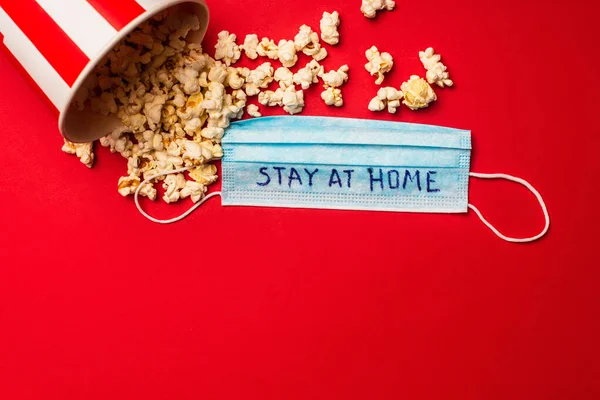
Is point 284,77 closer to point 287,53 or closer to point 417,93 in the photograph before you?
point 287,53

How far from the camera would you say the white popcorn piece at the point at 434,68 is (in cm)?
132

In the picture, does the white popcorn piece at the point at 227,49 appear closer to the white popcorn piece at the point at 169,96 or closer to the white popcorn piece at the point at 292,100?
the white popcorn piece at the point at 169,96

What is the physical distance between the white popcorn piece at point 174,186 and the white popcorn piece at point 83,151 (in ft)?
0.60

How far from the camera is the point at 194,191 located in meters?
1.36

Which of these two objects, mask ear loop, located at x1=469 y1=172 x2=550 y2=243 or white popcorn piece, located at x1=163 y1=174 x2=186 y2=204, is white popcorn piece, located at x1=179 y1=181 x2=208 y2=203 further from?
mask ear loop, located at x1=469 y1=172 x2=550 y2=243

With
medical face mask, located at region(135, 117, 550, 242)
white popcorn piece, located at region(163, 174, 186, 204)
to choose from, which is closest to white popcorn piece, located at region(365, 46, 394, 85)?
medical face mask, located at region(135, 117, 550, 242)

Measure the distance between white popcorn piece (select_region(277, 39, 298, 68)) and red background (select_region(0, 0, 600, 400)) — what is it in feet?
0.09

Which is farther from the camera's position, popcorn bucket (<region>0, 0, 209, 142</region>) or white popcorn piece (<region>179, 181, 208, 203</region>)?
white popcorn piece (<region>179, 181, 208, 203</region>)

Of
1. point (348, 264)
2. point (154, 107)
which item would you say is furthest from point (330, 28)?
point (348, 264)

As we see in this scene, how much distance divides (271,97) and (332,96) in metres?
0.14

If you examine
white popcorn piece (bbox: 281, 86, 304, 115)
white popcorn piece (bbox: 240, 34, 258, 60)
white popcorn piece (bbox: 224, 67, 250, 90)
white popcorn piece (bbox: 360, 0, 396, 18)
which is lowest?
white popcorn piece (bbox: 281, 86, 304, 115)

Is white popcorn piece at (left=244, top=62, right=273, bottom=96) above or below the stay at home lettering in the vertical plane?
above

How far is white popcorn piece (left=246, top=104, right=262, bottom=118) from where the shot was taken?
135 centimetres

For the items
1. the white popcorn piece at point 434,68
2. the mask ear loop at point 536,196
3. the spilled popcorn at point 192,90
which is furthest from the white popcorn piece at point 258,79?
the mask ear loop at point 536,196
